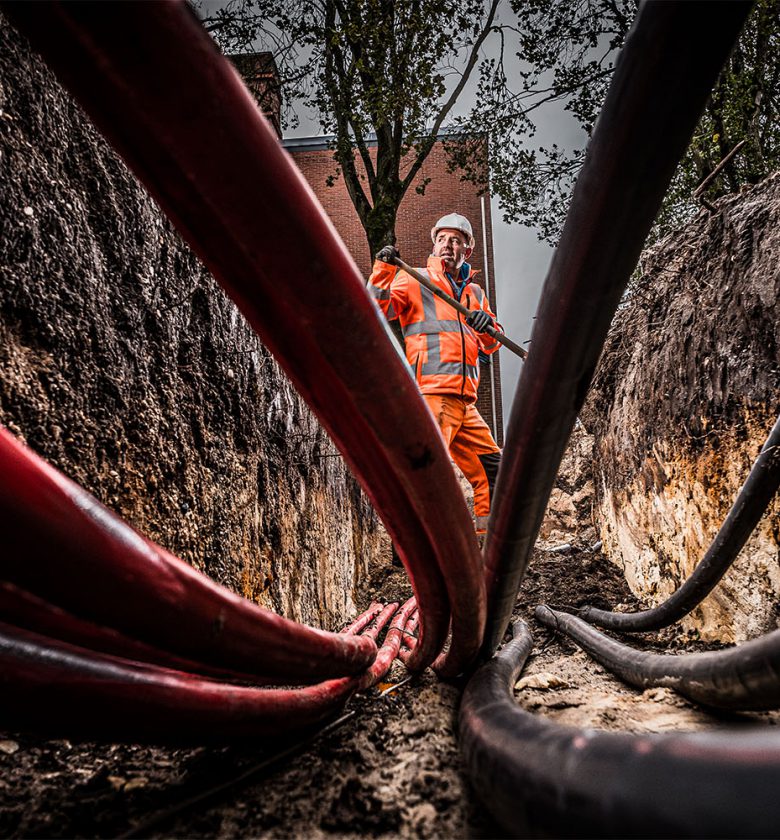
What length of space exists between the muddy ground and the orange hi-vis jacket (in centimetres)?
217

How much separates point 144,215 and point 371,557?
3.44m

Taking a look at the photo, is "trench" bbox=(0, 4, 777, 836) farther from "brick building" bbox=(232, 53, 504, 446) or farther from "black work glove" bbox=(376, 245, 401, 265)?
"brick building" bbox=(232, 53, 504, 446)

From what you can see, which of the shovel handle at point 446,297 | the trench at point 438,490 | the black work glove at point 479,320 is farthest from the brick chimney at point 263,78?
the trench at point 438,490

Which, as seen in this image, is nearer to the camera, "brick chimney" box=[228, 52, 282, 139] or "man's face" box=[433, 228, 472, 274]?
"man's face" box=[433, 228, 472, 274]

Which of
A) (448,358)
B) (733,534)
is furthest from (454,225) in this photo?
(733,534)

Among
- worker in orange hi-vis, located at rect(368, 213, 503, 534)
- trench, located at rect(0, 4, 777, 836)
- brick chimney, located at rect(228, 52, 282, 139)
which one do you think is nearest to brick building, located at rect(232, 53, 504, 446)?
brick chimney, located at rect(228, 52, 282, 139)

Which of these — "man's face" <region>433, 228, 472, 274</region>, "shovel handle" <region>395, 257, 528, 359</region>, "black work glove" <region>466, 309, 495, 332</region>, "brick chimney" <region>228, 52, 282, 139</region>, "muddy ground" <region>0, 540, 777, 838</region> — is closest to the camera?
"muddy ground" <region>0, 540, 777, 838</region>

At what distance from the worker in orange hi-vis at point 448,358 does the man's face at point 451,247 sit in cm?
18

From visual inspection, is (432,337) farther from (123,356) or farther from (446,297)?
(123,356)

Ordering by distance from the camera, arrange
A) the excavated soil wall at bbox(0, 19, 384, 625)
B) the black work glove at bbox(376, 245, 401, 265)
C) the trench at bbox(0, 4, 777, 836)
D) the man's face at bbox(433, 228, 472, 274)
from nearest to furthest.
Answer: the trench at bbox(0, 4, 777, 836) < the excavated soil wall at bbox(0, 19, 384, 625) < the black work glove at bbox(376, 245, 401, 265) < the man's face at bbox(433, 228, 472, 274)

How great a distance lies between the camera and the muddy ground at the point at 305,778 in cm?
67

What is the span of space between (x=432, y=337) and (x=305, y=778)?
9.00 feet

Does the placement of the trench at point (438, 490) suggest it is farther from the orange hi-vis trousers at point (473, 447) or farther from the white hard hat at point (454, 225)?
the white hard hat at point (454, 225)

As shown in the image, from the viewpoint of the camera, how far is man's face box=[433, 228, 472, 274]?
3.60 m
